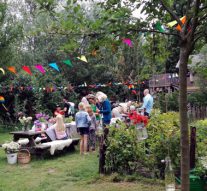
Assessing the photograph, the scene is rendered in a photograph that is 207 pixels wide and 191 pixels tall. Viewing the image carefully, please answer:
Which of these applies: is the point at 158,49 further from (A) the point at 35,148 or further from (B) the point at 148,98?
(B) the point at 148,98

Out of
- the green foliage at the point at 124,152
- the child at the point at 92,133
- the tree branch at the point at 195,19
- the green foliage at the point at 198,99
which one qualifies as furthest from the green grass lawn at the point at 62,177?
the green foliage at the point at 198,99

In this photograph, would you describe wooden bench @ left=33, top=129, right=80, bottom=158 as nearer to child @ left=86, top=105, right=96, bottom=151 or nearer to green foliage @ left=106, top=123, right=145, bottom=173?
child @ left=86, top=105, right=96, bottom=151

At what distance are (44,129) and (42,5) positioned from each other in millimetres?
8073

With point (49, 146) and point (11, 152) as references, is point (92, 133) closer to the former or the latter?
point (49, 146)

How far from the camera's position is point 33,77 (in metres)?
16.7

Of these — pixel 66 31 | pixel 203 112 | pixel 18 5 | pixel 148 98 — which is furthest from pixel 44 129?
pixel 18 5

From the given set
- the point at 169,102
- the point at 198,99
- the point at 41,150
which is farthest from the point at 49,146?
the point at 198,99

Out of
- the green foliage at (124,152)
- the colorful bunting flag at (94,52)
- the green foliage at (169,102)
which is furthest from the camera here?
the green foliage at (169,102)

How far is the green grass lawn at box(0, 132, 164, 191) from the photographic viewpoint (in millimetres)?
5848

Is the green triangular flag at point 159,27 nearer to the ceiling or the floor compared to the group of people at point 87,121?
nearer to the ceiling

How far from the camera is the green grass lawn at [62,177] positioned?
5848mm

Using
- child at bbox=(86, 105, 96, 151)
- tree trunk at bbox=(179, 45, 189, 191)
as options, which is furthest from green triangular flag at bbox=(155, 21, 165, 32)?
child at bbox=(86, 105, 96, 151)

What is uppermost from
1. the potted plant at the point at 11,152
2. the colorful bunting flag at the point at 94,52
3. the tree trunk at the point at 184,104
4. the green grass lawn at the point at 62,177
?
the colorful bunting flag at the point at 94,52

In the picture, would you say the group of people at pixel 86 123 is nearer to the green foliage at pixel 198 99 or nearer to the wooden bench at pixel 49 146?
Result: the wooden bench at pixel 49 146
